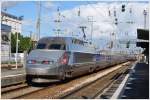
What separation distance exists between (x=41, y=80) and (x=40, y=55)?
4.57 ft

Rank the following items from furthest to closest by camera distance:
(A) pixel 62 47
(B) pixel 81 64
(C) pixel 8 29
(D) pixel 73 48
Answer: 1. (C) pixel 8 29
2. (B) pixel 81 64
3. (D) pixel 73 48
4. (A) pixel 62 47

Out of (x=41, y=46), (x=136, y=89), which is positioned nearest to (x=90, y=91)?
(x=136, y=89)

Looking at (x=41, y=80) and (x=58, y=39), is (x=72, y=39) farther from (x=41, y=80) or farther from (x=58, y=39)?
(x=41, y=80)

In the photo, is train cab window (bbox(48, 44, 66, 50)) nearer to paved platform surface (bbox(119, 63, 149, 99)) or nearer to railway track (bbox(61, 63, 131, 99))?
railway track (bbox(61, 63, 131, 99))

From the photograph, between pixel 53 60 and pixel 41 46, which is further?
pixel 41 46

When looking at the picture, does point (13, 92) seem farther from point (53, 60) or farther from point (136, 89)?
point (136, 89)

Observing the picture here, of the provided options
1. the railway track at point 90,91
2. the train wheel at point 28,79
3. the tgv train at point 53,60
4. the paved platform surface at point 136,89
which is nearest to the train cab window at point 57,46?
the tgv train at point 53,60

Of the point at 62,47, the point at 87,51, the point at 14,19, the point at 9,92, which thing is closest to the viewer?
the point at 9,92

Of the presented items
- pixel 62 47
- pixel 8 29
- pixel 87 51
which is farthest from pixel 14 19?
pixel 62 47

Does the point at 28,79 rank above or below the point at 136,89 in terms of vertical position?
above

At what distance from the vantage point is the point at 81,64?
97.5 ft

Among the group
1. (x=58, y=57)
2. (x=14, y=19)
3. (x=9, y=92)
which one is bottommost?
(x=9, y=92)

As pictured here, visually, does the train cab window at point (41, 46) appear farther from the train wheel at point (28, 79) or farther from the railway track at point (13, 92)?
the railway track at point (13, 92)

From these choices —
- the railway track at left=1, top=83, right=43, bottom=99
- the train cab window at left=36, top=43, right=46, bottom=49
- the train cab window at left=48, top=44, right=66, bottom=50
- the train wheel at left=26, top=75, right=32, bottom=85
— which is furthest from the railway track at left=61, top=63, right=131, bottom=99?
the train cab window at left=36, top=43, right=46, bottom=49
